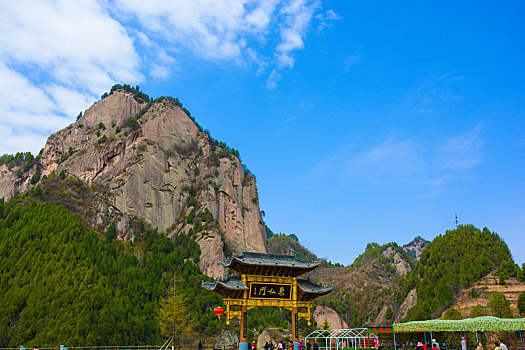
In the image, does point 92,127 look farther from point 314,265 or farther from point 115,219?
point 314,265

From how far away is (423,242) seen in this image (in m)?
166

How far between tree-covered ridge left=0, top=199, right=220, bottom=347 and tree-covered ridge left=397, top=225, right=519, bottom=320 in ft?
103

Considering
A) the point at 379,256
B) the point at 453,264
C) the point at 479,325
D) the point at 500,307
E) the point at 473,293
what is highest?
the point at 379,256

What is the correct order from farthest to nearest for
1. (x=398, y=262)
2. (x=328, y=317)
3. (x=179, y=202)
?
1. (x=398, y=262)
2. (x=328, y=317)
3. (x=179, y=202)

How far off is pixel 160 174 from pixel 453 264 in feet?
162

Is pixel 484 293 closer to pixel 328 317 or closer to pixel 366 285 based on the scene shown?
pixel 328 317

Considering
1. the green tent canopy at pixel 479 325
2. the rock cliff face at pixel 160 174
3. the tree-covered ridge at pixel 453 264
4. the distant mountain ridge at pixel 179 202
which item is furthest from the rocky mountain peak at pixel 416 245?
the green tent canopy at pixel 479 325

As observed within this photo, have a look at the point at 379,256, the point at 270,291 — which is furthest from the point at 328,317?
the point at 270,291

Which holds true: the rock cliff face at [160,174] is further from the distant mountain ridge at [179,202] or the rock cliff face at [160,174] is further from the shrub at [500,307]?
the shrub at [500,307]

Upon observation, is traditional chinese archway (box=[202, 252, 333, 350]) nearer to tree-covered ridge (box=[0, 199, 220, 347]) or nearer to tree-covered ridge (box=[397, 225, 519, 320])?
tree-covered ridge (box=[0, 199, 220, 347])

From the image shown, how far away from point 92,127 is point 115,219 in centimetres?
2439

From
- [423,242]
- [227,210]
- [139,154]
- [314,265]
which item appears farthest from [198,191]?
[423,242]

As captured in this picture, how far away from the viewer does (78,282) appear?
44.7 meters

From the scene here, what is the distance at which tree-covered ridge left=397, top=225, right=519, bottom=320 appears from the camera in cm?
5869
